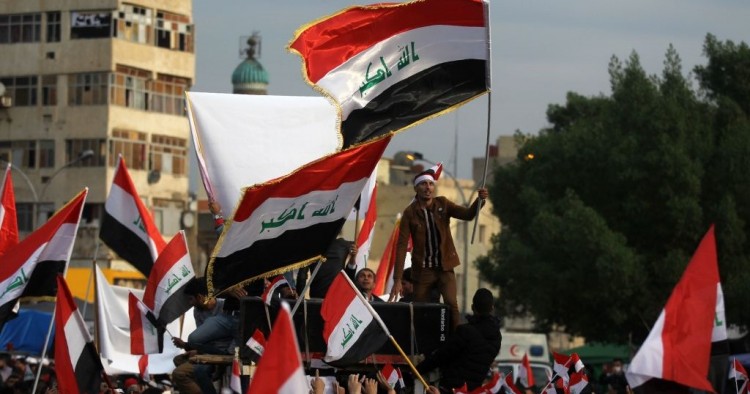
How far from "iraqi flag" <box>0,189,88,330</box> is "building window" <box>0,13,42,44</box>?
1878 inches

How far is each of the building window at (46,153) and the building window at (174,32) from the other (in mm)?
5463

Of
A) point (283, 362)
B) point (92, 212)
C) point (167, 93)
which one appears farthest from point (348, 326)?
point (167, 93)

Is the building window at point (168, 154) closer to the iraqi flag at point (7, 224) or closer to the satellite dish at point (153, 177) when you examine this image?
the satellite dish at point (153, 177)

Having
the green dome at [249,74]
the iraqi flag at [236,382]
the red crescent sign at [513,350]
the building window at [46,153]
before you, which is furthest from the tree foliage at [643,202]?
the green dome at [249,74]

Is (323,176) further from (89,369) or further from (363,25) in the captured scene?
(89,369)

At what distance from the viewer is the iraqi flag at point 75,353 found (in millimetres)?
16172

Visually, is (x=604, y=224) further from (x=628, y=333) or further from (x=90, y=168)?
(x=90, y=168)

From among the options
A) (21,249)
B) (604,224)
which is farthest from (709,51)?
(21,249)

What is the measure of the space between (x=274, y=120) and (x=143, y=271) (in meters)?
4.93

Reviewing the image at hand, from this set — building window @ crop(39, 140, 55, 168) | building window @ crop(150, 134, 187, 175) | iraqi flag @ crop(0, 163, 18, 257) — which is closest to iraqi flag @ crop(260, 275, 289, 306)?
iraqi flag @ crop(0, 163, 18, 257)

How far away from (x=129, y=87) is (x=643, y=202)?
25.5 meters

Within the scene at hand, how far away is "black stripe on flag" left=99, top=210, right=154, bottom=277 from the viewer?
23.5 m

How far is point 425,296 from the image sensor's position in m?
16.2

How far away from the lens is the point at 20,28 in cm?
6744
